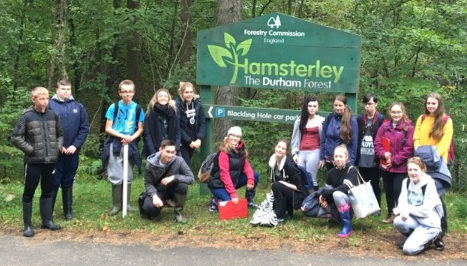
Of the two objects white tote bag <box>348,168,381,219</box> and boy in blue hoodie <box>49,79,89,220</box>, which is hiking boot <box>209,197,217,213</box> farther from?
white tote bag <box>348,168,381,219</box>

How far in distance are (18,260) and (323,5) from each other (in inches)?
386

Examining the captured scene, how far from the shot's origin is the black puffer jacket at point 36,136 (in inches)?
218

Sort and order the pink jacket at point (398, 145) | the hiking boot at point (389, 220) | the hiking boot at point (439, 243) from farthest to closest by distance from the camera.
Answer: the hiking boot at point (389, 220) < the pink jacket at point (398, 145) < the hiking boot at point (439, 243)

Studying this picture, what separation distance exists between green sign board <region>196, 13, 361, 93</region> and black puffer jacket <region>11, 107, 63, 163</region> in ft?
8.53

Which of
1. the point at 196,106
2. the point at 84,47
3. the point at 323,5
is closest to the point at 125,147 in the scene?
the point at 196,106

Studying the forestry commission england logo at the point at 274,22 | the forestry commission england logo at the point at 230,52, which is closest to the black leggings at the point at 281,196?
the forestry commission england logo at the point at 230,52

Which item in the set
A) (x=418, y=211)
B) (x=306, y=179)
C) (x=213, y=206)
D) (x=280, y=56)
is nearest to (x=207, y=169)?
(x=213, y=206)

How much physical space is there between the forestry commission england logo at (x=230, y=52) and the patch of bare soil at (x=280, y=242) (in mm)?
2742

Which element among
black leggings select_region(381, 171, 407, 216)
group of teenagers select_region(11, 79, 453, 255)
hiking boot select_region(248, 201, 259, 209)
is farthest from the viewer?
hiking boot select_region(248, 201, 259, 209)

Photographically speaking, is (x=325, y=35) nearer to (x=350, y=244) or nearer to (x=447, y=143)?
(x=447, y=143)

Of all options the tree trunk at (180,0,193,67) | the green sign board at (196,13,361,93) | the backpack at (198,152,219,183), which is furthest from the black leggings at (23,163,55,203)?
the tree trunk at (180,0,193,67)

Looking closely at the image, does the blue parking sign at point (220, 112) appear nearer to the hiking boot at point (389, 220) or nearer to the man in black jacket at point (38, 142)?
the man in black jacket at point (38, 142)

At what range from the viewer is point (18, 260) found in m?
4.99

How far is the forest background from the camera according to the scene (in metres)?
Answer: 8.91
